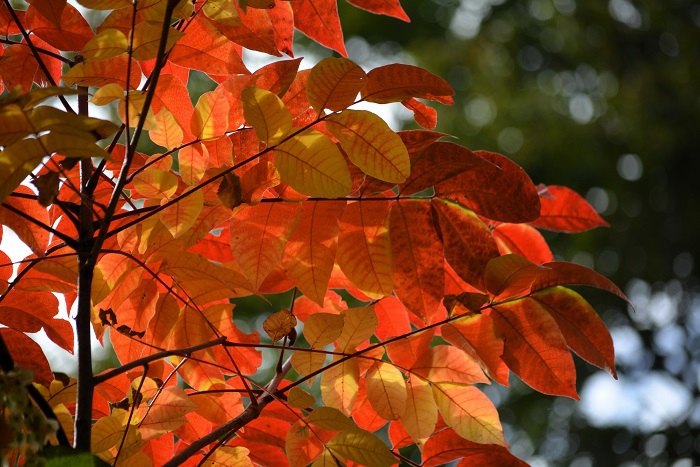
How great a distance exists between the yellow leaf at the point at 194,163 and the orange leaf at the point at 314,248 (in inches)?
4.5

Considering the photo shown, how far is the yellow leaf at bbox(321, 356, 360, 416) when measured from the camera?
30.4 inches

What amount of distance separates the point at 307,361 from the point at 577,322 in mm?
302

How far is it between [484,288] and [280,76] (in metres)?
0.31

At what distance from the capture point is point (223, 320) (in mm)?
836

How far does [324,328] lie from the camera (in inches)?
28.7

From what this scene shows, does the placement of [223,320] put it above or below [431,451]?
above

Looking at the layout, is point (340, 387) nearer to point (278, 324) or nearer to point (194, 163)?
point (278, 324)

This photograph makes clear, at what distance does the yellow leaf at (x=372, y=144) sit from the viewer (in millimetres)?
657

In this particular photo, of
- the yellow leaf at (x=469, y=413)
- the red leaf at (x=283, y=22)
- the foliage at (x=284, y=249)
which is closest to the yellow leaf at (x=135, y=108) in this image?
the foliage at (x=284, y=249)

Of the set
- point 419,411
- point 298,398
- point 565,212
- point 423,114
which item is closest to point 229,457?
point 298,398

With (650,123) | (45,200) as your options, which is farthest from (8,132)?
(650,123)

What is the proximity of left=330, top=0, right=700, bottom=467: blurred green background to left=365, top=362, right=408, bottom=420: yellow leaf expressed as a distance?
5.20m

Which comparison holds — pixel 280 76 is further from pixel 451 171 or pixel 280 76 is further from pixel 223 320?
pixel 223 320

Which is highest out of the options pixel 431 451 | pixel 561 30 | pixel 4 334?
pixel 4 334
